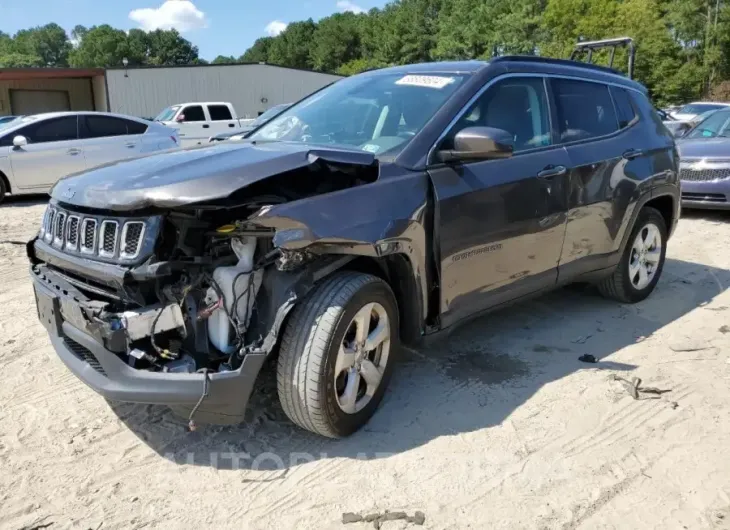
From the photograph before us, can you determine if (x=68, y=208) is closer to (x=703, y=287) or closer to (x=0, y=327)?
(x=0, y=327)

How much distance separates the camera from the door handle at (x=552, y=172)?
157 inches

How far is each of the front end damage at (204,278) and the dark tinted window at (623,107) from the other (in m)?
2.75

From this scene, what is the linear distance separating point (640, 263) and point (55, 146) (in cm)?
978

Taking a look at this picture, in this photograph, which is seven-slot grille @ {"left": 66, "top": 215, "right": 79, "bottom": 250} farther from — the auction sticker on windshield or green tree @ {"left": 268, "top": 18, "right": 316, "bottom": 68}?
green tree @ {"left": 268, "top": 18, "right": 316, "bottom": 68}

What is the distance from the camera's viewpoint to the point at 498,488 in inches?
112

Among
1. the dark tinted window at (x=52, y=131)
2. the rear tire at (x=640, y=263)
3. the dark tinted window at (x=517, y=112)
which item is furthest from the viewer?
the dark tinted window at (x=52, y=131)

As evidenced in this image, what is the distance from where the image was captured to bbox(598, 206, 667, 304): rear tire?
16.8 feet

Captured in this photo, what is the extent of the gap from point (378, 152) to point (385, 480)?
1.64m

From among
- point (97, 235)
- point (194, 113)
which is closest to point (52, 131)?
point (194, 113)

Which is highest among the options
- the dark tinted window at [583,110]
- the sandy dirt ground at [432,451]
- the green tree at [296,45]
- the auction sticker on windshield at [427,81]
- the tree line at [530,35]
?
the green tree at [296,45]

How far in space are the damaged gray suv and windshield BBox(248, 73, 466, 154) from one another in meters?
0.01

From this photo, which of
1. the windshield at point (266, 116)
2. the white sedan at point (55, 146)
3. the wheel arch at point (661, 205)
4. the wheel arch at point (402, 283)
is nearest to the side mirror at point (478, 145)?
the wheel arch at point (402, 283)

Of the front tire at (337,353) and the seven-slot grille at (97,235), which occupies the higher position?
the seven-slot grille at (97,235)

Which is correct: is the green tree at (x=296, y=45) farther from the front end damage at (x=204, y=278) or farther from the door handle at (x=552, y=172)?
the front end damage at (x=204, y=278)
